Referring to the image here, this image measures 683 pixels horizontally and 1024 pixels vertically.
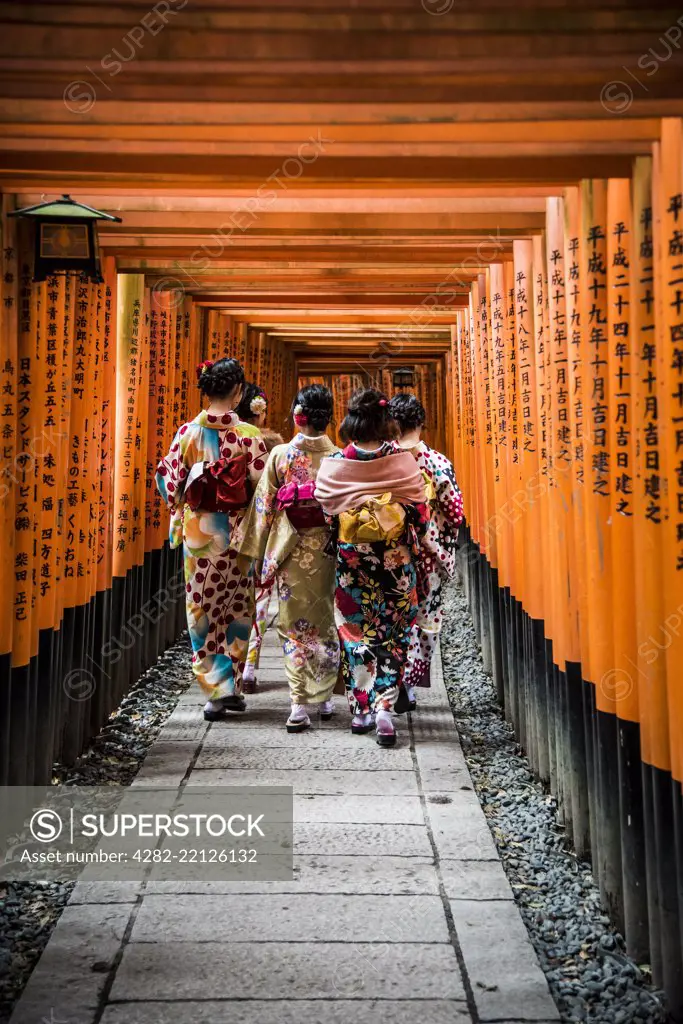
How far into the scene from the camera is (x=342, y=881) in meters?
3.70

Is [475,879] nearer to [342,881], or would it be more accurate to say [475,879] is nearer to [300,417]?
[342,881]

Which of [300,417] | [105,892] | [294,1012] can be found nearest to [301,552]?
[300,417]

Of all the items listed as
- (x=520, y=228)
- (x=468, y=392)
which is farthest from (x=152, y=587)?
(x=520, y=228)

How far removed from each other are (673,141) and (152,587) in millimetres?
5957

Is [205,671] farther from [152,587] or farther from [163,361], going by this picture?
[163,361]

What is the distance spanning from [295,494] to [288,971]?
315 centimetres

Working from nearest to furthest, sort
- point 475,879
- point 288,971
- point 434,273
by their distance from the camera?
point 288,971 → point 475,879 → point 434,273

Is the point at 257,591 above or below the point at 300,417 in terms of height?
below

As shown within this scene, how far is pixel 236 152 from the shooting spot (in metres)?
3.53

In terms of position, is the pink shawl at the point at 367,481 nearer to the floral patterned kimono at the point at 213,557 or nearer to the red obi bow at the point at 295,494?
the red obi bow at the point at 295,494

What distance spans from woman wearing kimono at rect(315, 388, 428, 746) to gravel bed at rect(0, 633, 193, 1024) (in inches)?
57.1

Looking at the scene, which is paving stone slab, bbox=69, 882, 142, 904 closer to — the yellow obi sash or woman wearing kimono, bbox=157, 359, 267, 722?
woman wearing kimono, bbox=157, 359, 267, 722

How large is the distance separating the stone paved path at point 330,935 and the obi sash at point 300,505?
1.65m

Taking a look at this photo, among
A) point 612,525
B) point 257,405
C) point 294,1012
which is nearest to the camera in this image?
point 294,1012
